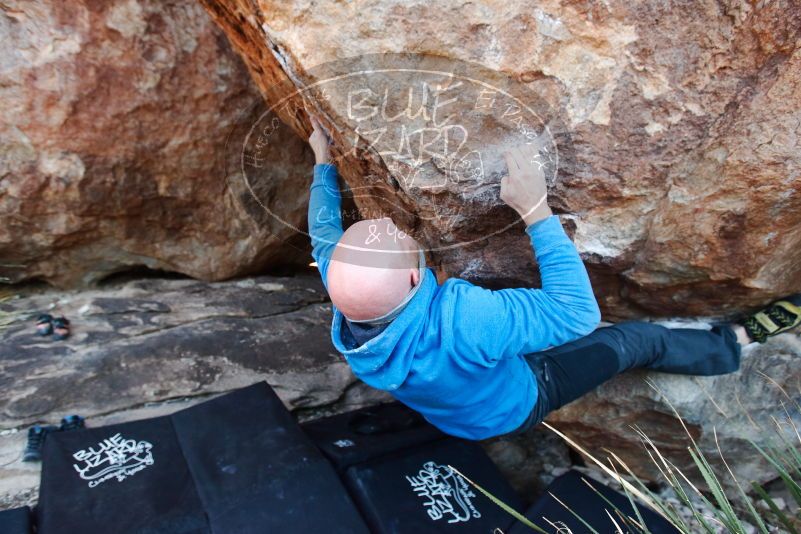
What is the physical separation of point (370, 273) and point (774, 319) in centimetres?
146

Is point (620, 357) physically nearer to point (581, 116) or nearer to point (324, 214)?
point (581, 116)

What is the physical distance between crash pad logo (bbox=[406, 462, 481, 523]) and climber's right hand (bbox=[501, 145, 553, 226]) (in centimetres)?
96

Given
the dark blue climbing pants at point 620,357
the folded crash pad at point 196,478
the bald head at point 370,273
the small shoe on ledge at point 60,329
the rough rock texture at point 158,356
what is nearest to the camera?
the bald head at point 370,273

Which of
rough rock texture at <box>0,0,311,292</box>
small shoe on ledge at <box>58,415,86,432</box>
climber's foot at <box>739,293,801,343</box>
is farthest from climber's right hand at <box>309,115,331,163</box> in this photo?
climber's foot at <box>739,293,801,343</box>

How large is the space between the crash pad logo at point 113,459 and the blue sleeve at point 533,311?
1.11 m

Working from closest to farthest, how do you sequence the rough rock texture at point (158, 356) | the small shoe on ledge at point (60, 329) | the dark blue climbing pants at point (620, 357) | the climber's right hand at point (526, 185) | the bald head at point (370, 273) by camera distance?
the bald head at point (370, 273)
the climber's right hand at point (526, 185)
the dark blue climbing pants at point (620, 357)
the rough rock texture at point (158, 356)
the small shoe on ledge at point (60, 329)

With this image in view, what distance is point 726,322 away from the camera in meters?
1.98

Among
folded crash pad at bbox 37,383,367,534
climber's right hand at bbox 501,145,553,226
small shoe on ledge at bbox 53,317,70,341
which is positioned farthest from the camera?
small shoe on ledge at bbox 53,317,70,341

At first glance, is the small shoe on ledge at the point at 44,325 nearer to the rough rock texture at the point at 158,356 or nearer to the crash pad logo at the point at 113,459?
the rough rock texture at the point at 158,356

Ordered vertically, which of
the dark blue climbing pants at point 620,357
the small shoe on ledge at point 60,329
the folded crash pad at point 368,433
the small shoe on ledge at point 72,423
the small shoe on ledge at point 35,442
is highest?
the dark blue climbing pants at point 620,357

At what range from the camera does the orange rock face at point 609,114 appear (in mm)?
1340

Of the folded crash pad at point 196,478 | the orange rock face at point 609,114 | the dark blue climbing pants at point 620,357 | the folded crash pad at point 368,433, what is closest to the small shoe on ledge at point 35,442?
the folded crash pad at point 196,478

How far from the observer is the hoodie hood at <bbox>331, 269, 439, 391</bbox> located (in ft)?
4.50

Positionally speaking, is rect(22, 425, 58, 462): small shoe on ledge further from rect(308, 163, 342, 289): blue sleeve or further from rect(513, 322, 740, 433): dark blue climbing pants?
rect(513, 322, 740, 433): dark blue climbing pants
